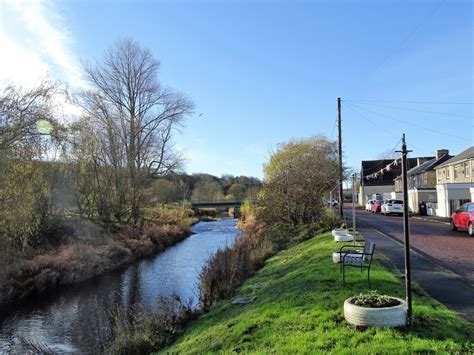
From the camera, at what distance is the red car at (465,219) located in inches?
788

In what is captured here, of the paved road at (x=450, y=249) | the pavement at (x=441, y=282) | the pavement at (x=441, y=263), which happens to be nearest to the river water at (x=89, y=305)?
the pavement at (x=441, y=282)

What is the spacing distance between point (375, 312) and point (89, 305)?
42.1 feet

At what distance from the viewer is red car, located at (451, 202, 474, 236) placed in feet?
65.7

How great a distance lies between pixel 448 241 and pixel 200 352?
14.3 meters

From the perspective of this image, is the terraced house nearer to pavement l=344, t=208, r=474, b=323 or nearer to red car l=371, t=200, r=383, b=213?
red car l=371, t=200, r=383, b=213

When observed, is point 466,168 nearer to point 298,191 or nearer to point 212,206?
point 298,191

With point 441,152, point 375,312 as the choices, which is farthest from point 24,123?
point 441,152

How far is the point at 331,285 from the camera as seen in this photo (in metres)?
9.20

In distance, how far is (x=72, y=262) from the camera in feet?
68.8

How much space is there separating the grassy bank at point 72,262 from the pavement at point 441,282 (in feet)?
46.4

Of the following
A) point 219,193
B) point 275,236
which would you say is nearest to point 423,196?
point 275,236

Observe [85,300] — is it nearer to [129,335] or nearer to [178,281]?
[178,281]

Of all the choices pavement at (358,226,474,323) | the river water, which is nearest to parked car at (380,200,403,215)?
the river water

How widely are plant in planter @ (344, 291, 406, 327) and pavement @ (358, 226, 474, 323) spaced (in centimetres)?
158
